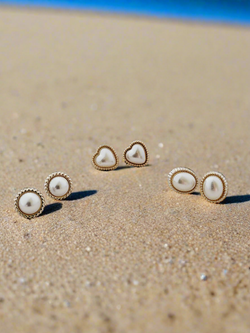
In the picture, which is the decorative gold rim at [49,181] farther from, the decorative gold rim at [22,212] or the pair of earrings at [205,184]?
the pair of earrings at [205,184]

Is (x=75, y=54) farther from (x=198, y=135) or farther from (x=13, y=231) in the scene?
(x=13, y=231)

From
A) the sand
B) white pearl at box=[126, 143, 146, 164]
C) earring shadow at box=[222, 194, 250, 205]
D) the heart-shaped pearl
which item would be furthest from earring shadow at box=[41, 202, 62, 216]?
earring shadow at box=[222, 194, 250, 205]

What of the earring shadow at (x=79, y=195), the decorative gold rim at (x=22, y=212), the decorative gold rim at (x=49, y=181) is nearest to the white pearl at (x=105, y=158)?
the earring shadow at (x=79, y=195)

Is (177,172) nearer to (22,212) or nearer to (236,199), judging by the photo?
(236,199)

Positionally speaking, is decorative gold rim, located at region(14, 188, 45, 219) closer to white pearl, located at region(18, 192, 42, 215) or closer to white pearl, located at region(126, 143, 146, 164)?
white pearl, located at region(18, 192, 42, 215)

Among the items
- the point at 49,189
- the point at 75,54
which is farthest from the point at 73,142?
the point at 75,54
